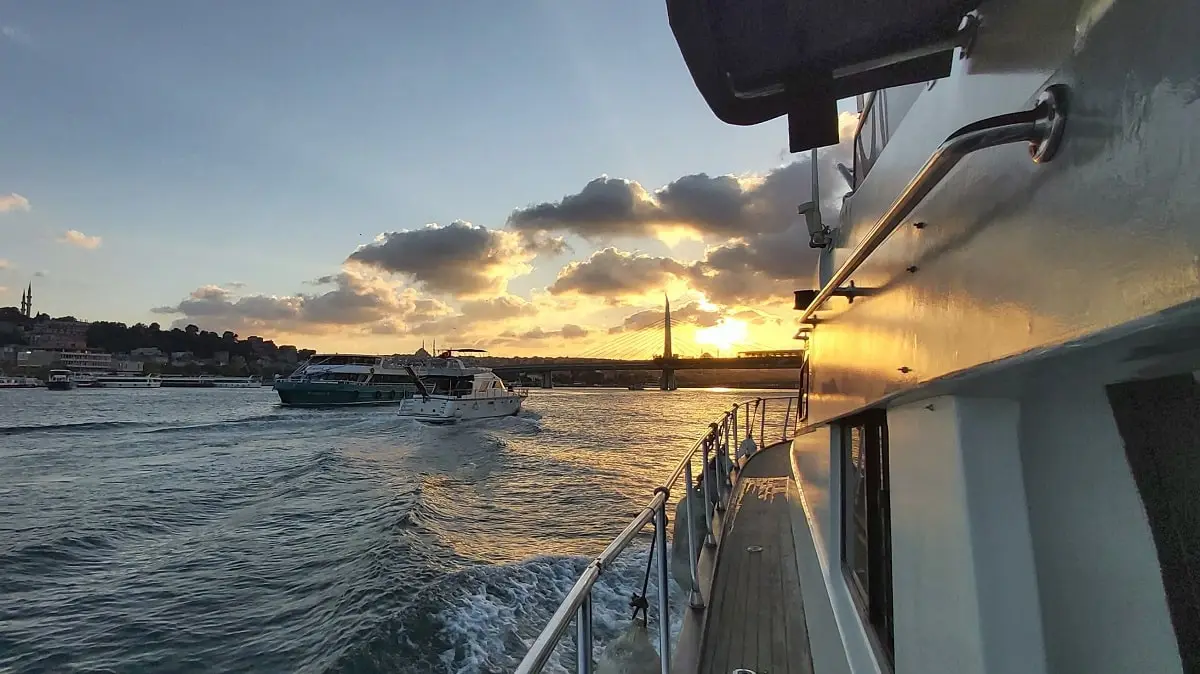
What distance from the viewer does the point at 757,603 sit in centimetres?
382

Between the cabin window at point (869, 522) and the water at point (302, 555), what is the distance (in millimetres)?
3256

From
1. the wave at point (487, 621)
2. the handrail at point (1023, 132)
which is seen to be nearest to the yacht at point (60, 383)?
the wave at point (487, 621)

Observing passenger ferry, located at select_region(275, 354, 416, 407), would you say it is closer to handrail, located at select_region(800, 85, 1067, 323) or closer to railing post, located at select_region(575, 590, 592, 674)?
railing post, located at select_region(575, 590, 592, 674)

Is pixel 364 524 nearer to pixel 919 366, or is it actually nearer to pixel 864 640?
pixel 864 640

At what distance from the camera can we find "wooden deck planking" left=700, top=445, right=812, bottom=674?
312 cm

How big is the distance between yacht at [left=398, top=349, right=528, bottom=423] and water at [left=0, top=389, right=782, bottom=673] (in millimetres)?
10257

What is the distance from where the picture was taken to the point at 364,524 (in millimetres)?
10344

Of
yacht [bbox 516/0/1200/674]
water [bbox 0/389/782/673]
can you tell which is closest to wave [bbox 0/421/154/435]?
water [bbox 0/389/782/673]

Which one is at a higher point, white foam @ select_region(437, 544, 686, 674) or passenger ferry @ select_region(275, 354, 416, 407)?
passenger ferry @ select_region(275, 354, 416, 407)

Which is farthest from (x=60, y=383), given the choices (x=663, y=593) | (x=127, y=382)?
(x=663, y=593)

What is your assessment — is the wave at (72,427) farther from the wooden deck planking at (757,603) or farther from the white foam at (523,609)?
the wooden deck planking at (757,603)

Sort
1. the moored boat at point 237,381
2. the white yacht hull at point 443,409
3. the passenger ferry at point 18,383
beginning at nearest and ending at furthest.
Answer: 1. the white yacht hull at point 443,409
2. the passenger ferry at point 18,383
3. the moored boat at point 237,381

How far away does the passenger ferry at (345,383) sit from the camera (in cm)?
4275

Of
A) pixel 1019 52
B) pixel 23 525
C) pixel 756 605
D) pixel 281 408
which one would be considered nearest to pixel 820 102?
pixel 1019 52
